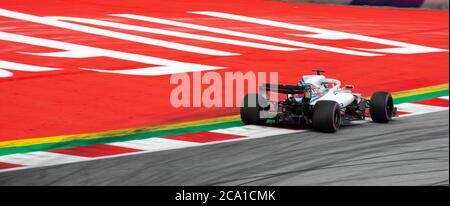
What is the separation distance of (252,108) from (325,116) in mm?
1289

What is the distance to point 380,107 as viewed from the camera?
14.9m

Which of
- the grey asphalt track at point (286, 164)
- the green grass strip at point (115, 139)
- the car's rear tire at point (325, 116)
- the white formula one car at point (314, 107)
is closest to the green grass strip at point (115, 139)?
the green grass strip at point (115, 139)

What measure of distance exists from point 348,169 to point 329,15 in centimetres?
1874

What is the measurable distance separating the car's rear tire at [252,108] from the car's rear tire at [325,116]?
0.97m

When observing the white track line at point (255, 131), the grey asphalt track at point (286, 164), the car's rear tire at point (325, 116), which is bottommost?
the grey asphalt track at point (286, 164)

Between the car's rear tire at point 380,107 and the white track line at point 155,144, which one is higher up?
the car's rear tire at point 380,107

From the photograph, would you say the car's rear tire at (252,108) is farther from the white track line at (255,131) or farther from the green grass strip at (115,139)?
the green grass strip at (115,139)

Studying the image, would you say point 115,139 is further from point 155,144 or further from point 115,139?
point 155,144

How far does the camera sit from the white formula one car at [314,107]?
13852 millimetres

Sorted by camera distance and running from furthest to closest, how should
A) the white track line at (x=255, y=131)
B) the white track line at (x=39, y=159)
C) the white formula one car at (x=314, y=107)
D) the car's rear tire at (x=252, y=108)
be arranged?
1. the car's rear tire at (x=252, y=108)
2. the white track line at (x=255, y=131)
3. the white formula one car at (x=314, y=107)
4. the white track line at (x=39, y=159)

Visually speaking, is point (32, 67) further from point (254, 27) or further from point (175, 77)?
point (254, 27)

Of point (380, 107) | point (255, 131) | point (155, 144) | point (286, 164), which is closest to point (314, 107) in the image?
point (255, 131)

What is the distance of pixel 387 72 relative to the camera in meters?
20.9

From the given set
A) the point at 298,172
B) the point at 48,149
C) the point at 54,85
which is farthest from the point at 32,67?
the point at 298,172
